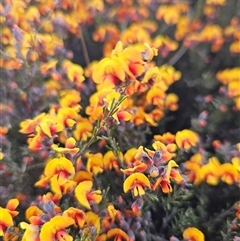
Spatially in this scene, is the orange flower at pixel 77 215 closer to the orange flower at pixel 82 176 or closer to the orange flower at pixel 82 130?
the orange flower at pixel 82 176

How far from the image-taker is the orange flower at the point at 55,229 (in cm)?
85

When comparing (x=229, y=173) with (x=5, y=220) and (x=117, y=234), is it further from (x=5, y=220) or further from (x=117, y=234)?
(x=5, y=220)

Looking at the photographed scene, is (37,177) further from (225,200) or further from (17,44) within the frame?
(225,200)

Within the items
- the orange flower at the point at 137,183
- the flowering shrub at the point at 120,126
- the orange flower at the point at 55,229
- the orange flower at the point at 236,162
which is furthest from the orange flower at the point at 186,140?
the orange flower at the point at 55,229

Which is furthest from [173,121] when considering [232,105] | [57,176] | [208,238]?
[57,176]

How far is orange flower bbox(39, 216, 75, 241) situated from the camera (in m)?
0.85

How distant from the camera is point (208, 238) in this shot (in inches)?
43.7

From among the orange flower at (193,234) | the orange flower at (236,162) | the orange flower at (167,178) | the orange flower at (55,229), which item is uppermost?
the orange flower at (236,162)

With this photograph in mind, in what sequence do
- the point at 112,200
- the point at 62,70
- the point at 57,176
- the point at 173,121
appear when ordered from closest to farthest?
the point at 57,176 < the point at 112,200 < the point at 62,70 < the point at 173,121

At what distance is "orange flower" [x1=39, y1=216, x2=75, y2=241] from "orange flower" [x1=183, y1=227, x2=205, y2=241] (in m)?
0.25

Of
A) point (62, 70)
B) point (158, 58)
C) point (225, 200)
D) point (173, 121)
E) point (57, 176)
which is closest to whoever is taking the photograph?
point (57, 176)

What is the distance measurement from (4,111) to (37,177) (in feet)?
0.66

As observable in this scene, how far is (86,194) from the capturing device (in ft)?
3.10

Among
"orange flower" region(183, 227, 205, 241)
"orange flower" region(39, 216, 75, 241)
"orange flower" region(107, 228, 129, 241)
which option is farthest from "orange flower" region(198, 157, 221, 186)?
"orange flower" region(39, 216, 75, 241)
